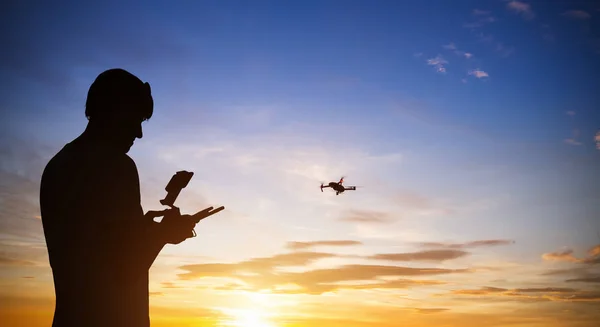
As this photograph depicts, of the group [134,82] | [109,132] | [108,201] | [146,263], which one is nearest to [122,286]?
[146,263]

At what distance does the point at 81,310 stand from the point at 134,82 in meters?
2.68

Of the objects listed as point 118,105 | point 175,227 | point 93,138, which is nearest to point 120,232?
point 175,227

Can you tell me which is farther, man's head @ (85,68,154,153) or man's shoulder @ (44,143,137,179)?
man's head @ (85,68,154,153)

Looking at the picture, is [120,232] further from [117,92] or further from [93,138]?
[117,92]

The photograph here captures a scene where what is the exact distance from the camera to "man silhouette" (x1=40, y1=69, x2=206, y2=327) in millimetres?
5973

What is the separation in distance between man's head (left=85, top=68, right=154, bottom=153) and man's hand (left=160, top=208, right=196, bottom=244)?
116 cm

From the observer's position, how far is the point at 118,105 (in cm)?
662

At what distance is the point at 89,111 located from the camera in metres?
6.76

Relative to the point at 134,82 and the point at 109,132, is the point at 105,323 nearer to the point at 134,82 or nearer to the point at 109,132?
the point at 109,132

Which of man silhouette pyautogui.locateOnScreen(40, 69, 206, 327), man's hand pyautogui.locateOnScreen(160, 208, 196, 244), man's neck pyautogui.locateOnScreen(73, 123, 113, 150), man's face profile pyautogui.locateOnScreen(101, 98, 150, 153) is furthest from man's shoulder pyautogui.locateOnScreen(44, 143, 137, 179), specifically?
man's hand pyautogui.locateOnScreen(160, 208, 196, 244)

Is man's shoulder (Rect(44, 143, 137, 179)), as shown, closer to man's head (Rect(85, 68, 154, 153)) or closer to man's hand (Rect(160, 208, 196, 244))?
man's head (Rect(85, 68, 154, 153))

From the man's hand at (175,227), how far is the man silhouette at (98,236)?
0.04 ft

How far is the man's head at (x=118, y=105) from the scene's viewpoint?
6598 millimetres

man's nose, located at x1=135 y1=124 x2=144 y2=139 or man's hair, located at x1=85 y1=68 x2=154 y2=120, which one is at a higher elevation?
man's hair, located at x1=85 y1=68 x2=154 y2=120
